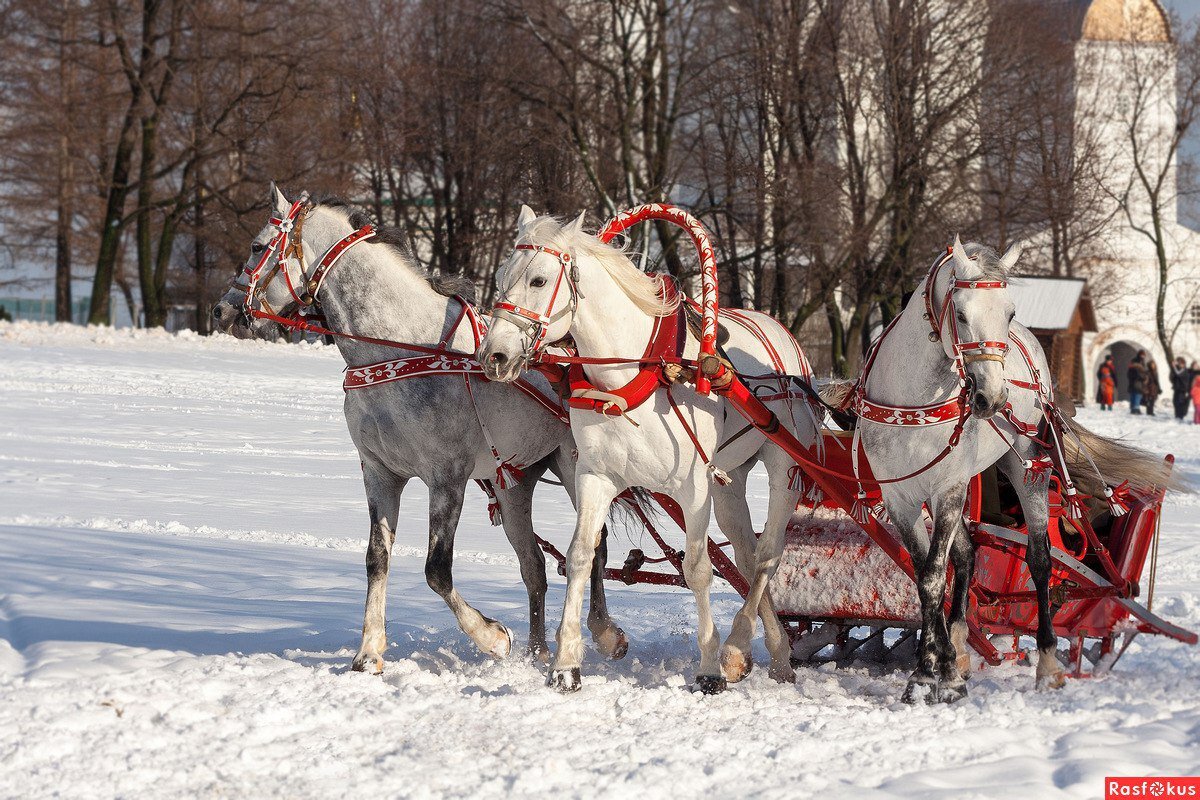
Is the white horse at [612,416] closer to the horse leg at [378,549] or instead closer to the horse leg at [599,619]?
the horse leg at [599,619]

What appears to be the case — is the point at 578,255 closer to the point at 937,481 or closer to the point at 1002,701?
the point at 937,481

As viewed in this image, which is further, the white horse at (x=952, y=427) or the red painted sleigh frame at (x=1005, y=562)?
the red painted sleigh frame at (x=1005, y=562)

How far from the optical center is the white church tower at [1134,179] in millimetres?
42031

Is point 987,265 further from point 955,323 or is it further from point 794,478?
point 794,478

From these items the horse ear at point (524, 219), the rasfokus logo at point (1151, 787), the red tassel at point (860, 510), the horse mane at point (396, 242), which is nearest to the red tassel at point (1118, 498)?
the red tassel at point (860, 510)

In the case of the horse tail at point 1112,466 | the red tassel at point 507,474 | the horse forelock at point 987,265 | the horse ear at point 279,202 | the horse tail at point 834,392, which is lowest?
the red tassel at point 507,474

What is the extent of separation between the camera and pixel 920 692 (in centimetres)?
589

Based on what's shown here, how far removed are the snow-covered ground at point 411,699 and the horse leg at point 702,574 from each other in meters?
0.15

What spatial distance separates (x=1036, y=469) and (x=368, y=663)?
3174mm

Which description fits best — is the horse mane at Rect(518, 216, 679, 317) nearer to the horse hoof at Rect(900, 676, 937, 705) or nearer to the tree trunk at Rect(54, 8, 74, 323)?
the horse hoof at Rect(900, 676, 937, 705)

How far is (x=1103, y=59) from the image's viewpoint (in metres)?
42.4

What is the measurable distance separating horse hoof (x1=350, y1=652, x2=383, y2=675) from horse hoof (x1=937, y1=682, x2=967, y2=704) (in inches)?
97.6

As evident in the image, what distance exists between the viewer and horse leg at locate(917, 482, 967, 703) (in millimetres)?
5918

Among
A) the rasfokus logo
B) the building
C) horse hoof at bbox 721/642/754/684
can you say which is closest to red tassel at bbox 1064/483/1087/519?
horse hoof at bbox 721/642/754/684
